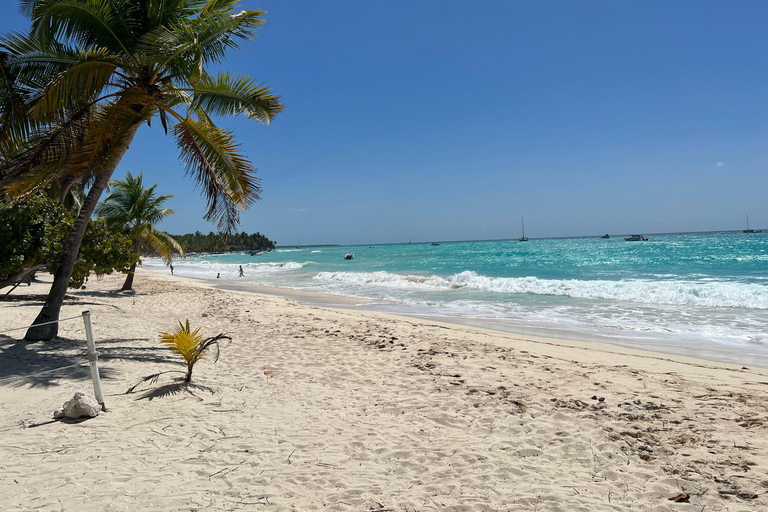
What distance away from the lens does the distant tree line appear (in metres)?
118

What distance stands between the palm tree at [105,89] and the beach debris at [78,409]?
3.61 m

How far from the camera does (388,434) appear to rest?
4.35 meters

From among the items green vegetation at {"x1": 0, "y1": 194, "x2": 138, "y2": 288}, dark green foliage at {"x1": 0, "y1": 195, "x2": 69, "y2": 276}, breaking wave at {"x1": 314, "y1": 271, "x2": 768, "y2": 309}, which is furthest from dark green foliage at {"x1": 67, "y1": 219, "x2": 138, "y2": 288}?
breaking wave at {"x1": 314, "y1": 271, "x2": 768, "y2": 309}

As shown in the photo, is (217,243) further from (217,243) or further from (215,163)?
(215,163)

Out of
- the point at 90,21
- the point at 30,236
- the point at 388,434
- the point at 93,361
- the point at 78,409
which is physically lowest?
the point at 388,434

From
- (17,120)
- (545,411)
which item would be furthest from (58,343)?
(545,411)

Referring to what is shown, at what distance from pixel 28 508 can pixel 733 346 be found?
37.1 feet

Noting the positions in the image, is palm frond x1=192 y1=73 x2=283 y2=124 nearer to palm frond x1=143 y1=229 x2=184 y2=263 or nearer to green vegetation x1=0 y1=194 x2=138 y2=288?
green vegetation x1=0 y1=194 x2=138 y2=288

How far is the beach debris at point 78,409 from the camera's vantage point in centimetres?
429

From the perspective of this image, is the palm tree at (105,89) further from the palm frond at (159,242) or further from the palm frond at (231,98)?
the palm frond at (159,242)

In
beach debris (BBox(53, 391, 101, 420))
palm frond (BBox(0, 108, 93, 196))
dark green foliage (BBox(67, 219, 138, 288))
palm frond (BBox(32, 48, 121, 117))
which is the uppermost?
palm frond (BBox(32, 48, 121, 117))

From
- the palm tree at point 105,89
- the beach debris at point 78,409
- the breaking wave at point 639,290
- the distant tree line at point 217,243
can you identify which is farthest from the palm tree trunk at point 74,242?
the distant tree line at point 217,243

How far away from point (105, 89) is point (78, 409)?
17.7ft

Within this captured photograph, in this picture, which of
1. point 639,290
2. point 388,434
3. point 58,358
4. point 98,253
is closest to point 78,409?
point 58,358
